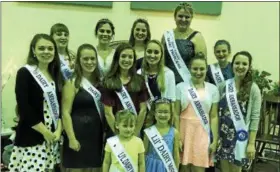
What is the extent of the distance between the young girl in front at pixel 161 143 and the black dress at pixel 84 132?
0.97ft

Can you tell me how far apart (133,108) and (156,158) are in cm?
32

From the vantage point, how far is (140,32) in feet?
8.47

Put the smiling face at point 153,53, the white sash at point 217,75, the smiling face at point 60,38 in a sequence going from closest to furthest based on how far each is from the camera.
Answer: the smiling face at point 153,53, the smiling face at point 60,38, the white sash at point 217,75

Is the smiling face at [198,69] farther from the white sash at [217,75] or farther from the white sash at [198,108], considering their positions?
the white sash at [217,75]

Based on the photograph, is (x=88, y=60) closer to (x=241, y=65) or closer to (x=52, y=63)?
(x=52, y=63)

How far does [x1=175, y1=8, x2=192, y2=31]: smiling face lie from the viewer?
260 centimetres

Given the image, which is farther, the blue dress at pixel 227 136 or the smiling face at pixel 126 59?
the blue dress at pixel 227 136

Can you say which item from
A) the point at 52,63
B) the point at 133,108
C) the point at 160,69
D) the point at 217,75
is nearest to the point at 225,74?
the point at 217,75

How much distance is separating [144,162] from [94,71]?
58 centimetres

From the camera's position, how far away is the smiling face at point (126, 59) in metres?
2.28

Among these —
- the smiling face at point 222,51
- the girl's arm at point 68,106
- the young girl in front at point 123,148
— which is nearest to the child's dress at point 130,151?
the young girl in front at point 123,148

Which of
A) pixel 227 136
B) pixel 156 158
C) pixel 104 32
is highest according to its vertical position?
pixel 104 32

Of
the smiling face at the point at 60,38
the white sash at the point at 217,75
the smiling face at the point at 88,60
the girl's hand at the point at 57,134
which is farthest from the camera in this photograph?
the white sash at the point at 217,75

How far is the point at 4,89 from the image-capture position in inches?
148
